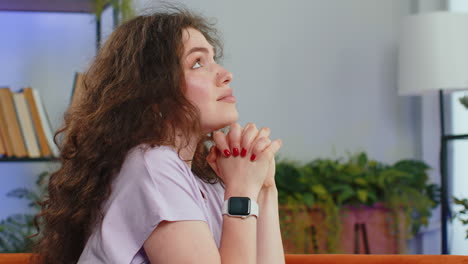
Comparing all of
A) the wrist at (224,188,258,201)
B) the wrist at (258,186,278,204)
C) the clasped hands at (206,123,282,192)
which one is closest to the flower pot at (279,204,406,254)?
the wrist at (258,186,278,204)

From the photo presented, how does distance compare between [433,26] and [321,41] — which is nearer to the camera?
[433,26]

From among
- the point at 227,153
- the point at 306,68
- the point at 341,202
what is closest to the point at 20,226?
the point at 341,202

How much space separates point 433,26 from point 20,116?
1857 millimetres

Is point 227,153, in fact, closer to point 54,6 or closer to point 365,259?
point 365,259

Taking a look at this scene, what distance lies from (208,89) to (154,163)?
0.81ft

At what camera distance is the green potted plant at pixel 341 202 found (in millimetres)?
2895

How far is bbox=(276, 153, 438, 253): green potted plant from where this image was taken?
9.50 feet

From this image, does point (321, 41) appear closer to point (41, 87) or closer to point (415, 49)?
point (415, 49)

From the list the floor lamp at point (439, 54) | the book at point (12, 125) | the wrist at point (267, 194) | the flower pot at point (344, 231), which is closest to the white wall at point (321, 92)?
the flower pot at point (344, 231)

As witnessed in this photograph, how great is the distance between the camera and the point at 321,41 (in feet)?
10.9

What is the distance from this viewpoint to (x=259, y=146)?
1.33m

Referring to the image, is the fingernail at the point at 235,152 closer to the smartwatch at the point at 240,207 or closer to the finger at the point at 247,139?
the finger at the point at 247,139

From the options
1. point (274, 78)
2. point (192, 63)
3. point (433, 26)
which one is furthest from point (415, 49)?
point (192, 63)

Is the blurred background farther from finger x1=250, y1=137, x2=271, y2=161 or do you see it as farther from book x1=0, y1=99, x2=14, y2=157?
finger x1=250, y1=137, x2=271, y2=161
